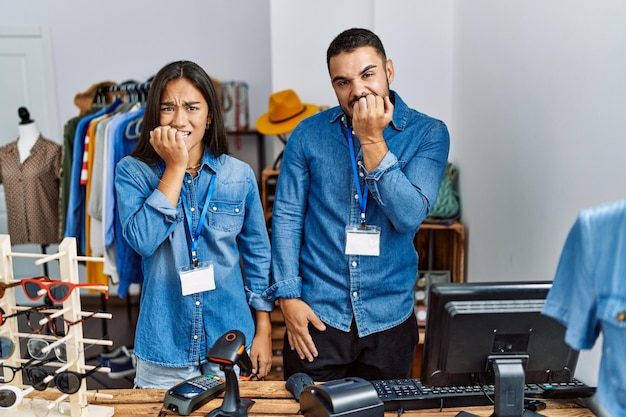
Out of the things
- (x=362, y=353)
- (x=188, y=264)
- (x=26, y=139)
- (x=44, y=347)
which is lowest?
(x=362, y=353)

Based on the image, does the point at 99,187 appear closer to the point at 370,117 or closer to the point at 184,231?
the point at 184,231

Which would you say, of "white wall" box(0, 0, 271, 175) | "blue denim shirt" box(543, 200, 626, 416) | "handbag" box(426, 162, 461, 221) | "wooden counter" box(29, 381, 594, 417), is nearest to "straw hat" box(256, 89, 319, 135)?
"handbag" box(426, 162, 461, 221)

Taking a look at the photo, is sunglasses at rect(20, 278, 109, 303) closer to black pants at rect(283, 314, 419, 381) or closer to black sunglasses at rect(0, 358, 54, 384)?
black sunglasses at rect(0, 358, 54, 384)

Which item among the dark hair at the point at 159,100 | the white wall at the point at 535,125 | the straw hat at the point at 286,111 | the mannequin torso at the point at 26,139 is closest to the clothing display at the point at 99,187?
the mannequin torso at the point at 26,139

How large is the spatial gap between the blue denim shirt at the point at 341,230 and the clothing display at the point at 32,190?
210cm

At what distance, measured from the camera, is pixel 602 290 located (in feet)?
2.70

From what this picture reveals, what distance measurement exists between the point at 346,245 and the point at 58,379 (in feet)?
2.78

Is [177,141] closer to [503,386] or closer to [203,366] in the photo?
[203,366]

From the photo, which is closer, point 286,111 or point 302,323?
point 302,323

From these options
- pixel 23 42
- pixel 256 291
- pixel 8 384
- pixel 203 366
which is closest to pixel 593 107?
pixel 256 291

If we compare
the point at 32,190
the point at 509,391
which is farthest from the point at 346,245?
the point at 32,190

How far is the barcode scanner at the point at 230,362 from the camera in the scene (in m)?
1.20

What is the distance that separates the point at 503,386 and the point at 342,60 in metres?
0.97

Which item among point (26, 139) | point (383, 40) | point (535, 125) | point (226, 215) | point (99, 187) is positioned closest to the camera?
point (226, 215)
